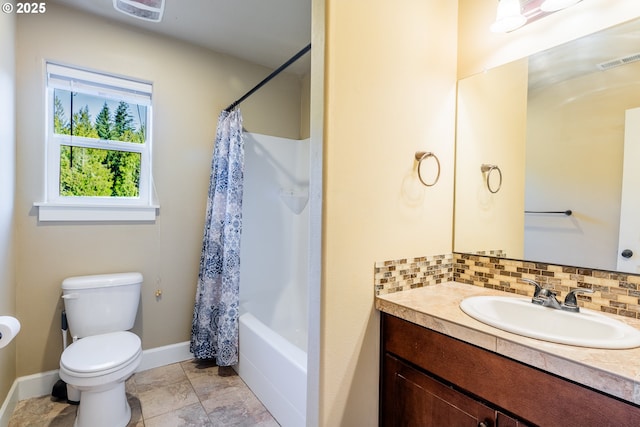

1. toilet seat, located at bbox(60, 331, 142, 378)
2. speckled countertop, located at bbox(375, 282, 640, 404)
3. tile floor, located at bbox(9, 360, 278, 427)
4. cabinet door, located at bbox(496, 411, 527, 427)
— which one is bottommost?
tile floor, located at bbox(9, 360, 278, 427)

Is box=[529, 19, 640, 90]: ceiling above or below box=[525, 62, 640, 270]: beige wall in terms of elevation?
above

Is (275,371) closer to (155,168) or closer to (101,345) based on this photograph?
(101,345)

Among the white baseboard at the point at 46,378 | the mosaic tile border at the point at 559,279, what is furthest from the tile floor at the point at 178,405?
the mosaic tile border at the point at 559,279

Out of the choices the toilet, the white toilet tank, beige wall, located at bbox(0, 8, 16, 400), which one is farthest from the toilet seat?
beige wall, located at bbox(0, 8, 16, 400)

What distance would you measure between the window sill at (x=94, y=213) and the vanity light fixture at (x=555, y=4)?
98.3 inches

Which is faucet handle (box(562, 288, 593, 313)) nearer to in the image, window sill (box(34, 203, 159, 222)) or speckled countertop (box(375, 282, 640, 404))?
→ speckled countertop (box(375, 282, 640, 404))

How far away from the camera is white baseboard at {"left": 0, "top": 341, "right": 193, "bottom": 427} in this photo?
1694 mm

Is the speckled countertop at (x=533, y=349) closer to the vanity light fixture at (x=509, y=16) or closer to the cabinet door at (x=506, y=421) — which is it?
the cabinet door at (x=506, y=421)

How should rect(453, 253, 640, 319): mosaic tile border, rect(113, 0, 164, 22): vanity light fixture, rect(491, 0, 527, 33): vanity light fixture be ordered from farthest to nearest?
→ rect(113, 0, 164, 22): vanity light fixture < rect(491, 0, 527, 33): vanity light fixture < rect(453, 253, 640, 319): mosaic tile border

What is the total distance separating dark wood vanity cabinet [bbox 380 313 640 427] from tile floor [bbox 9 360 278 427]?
0.93 m

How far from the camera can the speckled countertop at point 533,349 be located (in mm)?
685

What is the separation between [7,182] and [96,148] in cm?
62

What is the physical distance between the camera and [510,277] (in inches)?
52.9

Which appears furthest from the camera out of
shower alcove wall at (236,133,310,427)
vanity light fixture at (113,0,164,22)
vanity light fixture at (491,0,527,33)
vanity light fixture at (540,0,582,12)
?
shower alcove wall at (236,133,310,427)
